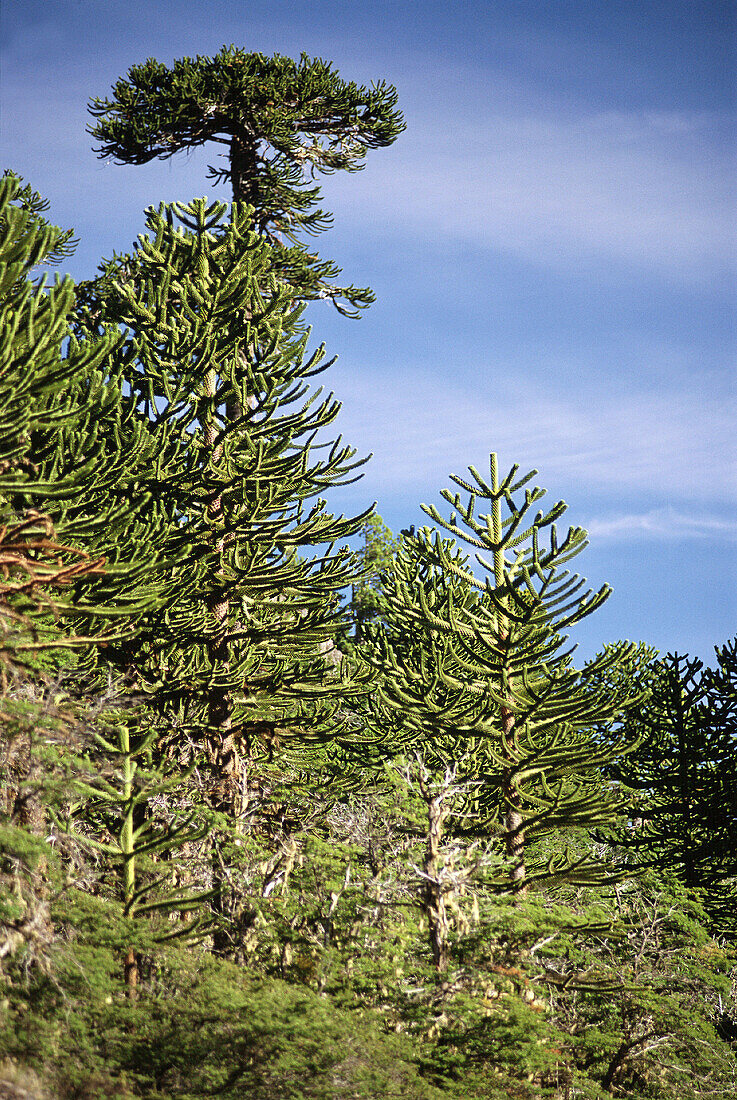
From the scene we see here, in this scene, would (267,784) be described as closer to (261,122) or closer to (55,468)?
(55,468)

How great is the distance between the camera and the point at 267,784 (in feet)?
43.0

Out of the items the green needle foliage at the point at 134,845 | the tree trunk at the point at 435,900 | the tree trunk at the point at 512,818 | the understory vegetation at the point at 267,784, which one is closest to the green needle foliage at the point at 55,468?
the understory vegetation at the point at 267,784

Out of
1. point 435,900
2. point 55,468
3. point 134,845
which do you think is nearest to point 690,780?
point 435,900

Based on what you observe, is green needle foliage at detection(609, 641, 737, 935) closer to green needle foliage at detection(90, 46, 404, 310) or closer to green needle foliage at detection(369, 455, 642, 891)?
green needle foliage at detection(369, 455, 642, 891)

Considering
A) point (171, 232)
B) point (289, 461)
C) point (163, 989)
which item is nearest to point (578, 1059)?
point (163, 989)

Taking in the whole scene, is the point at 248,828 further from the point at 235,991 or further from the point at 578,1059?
the point at 578,1059

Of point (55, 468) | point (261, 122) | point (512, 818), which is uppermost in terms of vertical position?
point (261, 122)

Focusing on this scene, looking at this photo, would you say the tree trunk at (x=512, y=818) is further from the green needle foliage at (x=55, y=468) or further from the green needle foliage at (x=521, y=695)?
the green needle foliage at (x=55, y=468)

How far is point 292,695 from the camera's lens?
11.7m

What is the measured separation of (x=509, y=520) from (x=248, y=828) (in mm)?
5100

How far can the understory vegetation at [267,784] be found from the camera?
7.09m

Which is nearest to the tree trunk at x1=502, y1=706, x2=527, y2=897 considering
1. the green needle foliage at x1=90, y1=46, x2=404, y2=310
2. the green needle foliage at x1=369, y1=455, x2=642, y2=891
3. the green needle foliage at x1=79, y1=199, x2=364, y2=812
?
the green needle foliage at x1=369, y1=455, x2=642, y2=891

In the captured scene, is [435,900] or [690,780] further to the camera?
[690,780]

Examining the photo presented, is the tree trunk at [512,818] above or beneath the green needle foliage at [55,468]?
beneath
